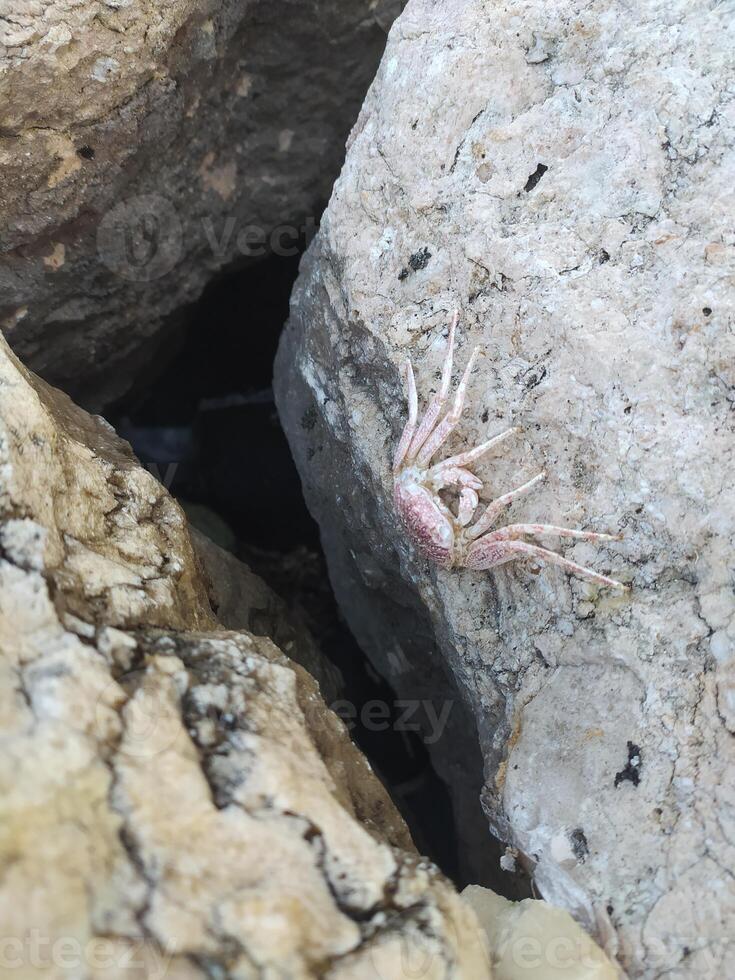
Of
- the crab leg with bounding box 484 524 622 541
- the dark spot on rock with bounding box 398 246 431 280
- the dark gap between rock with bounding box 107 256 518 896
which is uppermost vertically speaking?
the dark spot on rock with bounding box 398 246 431 280

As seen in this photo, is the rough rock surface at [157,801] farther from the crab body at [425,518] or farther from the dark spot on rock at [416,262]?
the dark spot on rock at [416,262]

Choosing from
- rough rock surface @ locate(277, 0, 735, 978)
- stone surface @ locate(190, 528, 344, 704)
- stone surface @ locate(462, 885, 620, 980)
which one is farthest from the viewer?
stone surface @ locate(190, 528, 344, 704)

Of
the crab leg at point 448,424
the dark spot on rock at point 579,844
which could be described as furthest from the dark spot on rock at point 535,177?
the dark spot on rock at point 579,844

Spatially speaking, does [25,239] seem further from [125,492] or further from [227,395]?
[227,395]

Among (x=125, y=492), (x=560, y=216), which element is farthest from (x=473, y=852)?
(x=560, y=216)

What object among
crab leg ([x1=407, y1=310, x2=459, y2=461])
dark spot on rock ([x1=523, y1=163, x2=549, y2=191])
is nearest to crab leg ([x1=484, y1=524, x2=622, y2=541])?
crab leg ([x1=407, y1=310, x2=459, y2=461])

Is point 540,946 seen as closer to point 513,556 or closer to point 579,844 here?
point 579,844

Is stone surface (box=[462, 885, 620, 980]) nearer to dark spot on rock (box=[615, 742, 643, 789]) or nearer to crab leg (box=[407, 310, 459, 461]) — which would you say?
dark spot on rock (box=[615, 742, 643, 789])
